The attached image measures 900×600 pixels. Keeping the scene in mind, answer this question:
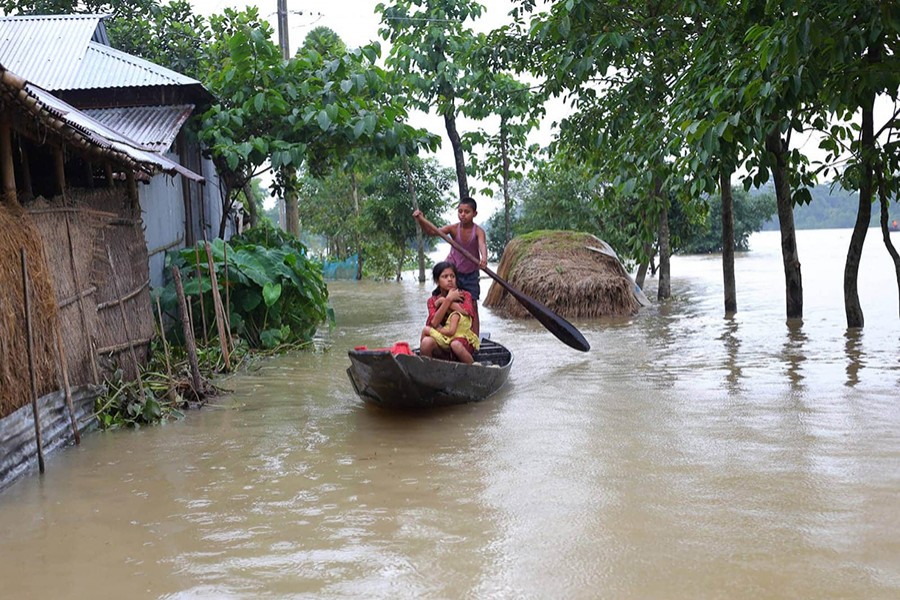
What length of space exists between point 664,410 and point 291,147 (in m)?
6.61

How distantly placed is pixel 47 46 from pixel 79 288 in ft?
21.5

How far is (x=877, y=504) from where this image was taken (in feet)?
13.4

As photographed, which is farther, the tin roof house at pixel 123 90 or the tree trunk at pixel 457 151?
the tree trunk at pixel 457 151

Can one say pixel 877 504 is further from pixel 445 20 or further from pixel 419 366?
pixel 445 20

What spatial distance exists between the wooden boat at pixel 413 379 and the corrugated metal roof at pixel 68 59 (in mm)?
5868

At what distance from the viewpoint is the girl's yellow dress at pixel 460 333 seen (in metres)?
6.86

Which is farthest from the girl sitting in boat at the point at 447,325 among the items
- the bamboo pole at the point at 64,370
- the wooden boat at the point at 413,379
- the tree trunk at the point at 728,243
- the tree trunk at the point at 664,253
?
the tree trunk at the point at 664,253

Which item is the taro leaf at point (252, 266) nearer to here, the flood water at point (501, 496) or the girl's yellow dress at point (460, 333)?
the flood water at point (501, 496)

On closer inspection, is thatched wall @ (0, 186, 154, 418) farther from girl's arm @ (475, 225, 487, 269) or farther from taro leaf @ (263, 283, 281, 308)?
girl's arm @ (475, 225, 487, 269)

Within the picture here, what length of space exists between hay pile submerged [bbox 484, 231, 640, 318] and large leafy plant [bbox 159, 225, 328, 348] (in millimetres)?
3891

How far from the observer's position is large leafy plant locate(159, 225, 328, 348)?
9.09m

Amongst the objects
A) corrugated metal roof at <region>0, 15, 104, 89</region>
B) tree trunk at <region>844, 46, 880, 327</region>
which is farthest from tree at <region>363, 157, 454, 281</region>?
tree trunk at <region>844, 46, 880, 327</region>

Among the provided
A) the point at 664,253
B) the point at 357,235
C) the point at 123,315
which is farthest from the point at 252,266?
the point at 357,235

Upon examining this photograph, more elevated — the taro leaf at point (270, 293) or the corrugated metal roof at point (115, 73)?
the corrugated metal roof at point (115, 73)
